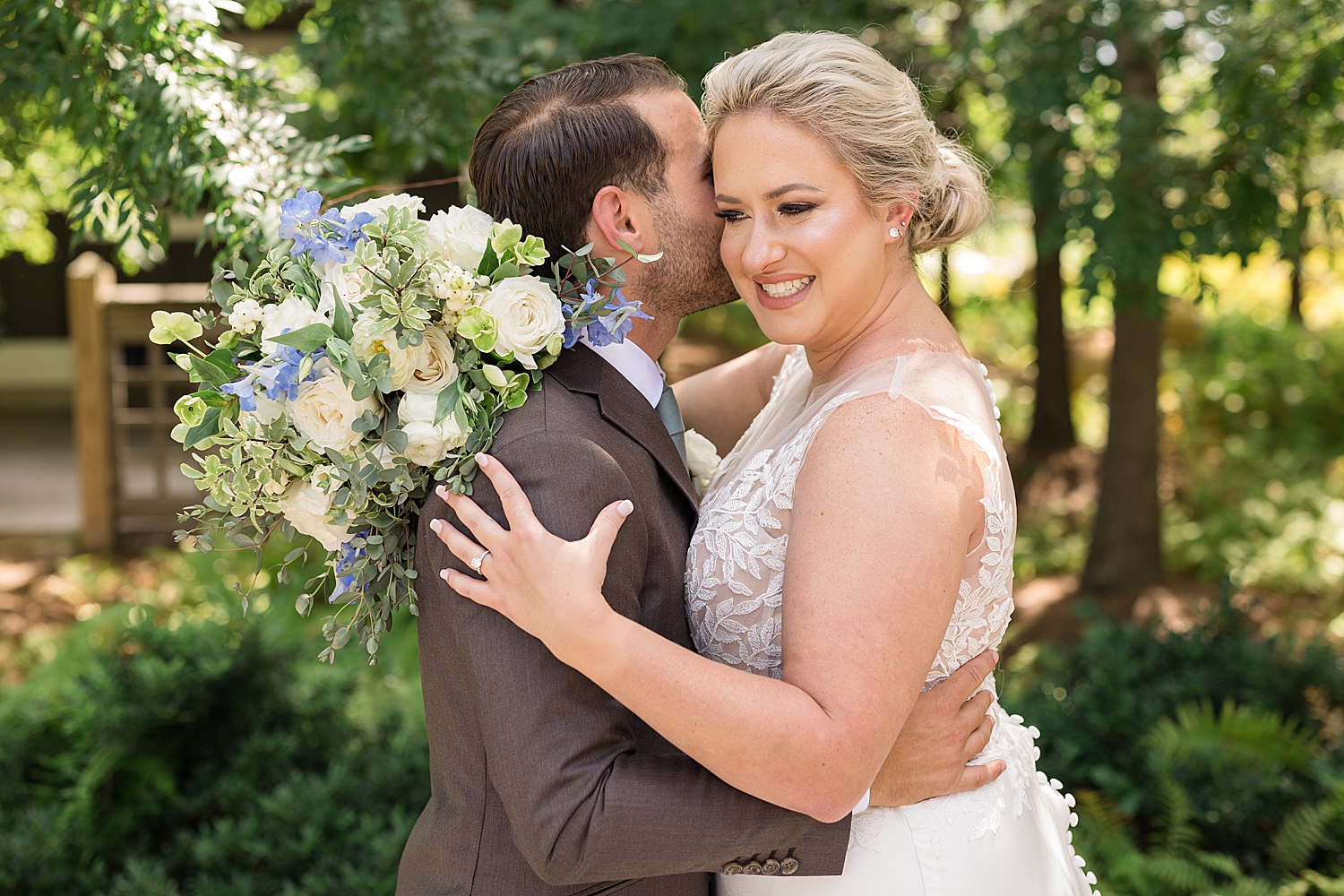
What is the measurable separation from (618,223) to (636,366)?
292 mm

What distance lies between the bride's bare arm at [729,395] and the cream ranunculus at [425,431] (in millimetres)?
1326

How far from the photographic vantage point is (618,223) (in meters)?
2.22

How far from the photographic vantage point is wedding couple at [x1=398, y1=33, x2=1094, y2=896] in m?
1.71

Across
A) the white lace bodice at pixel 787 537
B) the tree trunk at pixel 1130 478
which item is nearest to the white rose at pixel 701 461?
the white lace bodice at pixel 787 537

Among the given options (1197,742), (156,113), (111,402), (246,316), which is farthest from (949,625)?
(111,402)

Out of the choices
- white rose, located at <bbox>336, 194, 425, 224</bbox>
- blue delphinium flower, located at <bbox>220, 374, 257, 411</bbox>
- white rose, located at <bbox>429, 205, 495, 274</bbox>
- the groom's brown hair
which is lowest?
blue delphinium flower, located at <bbox>220, 374, 257, 411</bbox>

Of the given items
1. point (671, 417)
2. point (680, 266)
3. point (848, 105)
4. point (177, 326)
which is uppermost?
point (848, 105)

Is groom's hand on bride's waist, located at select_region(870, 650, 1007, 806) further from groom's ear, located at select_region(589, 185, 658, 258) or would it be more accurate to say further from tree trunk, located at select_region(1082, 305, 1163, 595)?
tree trunk, located at select_region(1082, 305, 1163, 595)

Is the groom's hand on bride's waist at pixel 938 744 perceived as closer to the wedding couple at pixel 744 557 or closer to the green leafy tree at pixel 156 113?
the wedding couple at pixel 744 557

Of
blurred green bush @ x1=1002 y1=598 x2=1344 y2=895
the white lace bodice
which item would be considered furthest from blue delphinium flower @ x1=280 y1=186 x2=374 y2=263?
blurred green bush @ x1=1002 y1=598 x2=1344 y2=895

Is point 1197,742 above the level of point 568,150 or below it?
below

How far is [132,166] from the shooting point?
2.78 metres

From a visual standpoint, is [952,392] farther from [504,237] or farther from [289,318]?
[289,318]

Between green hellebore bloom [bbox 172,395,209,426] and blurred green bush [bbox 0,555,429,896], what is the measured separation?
2302 mm
